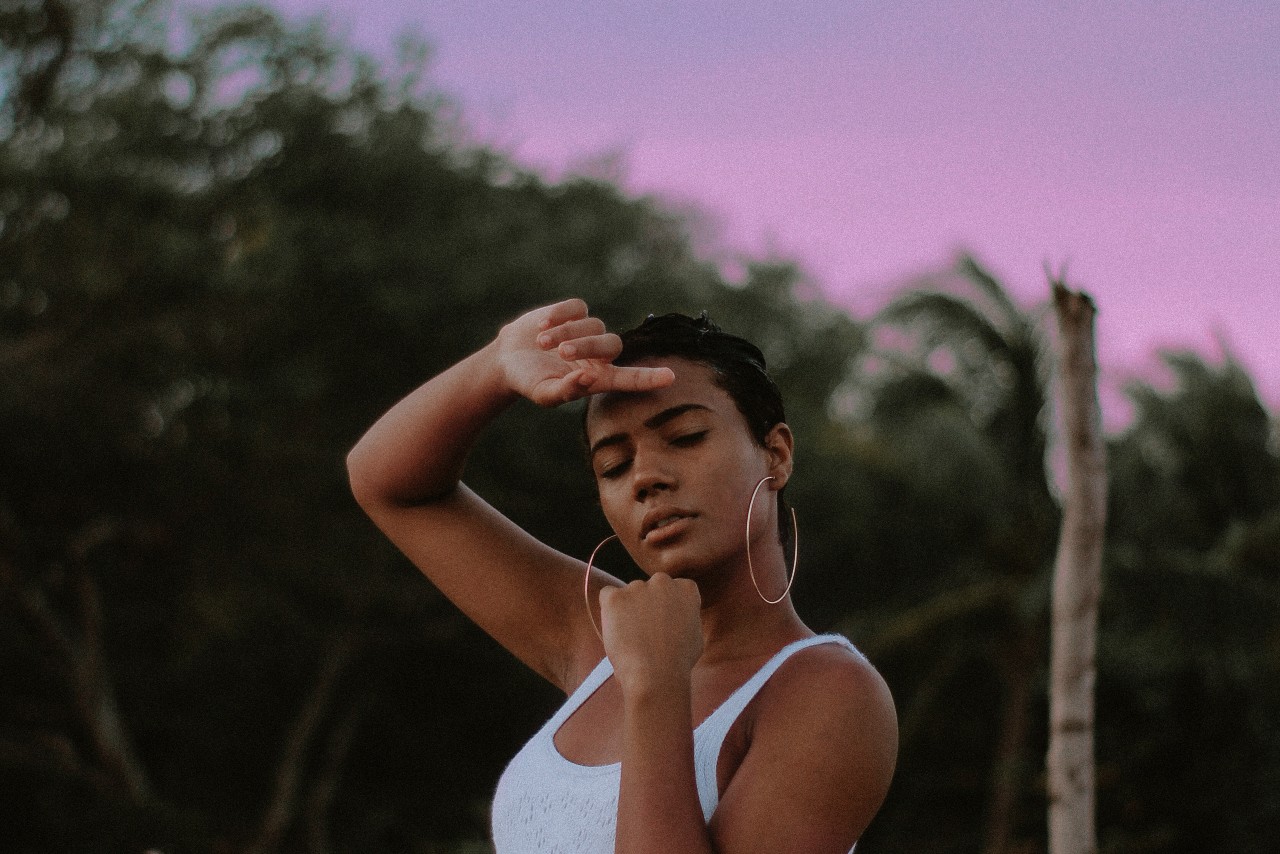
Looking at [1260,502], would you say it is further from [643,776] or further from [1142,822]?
[643,776]

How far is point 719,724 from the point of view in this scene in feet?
6.27

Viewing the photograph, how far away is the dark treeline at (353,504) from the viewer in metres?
11.1

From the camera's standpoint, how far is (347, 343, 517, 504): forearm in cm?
222

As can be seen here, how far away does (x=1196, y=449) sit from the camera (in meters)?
11.0

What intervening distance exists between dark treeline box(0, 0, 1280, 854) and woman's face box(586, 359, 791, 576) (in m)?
7.71

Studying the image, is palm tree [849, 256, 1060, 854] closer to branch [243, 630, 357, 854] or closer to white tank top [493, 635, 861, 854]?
branch [243, 630, 357, 854]

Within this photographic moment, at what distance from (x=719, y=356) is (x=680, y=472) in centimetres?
22

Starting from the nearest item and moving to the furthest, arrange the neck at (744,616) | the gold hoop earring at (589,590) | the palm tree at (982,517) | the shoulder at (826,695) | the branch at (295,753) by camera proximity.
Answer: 1. the shoulder at (826,695)
2. the neck at (744,616)
3. the gold hoop earring at (589,590)
4. the palm tree at (982,517)
5. the branch at (295,753)

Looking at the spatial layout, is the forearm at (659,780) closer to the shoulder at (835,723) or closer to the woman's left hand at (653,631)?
the woman's left hand at (653,631)

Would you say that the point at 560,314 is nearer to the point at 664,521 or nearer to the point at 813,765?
the point at 664,521

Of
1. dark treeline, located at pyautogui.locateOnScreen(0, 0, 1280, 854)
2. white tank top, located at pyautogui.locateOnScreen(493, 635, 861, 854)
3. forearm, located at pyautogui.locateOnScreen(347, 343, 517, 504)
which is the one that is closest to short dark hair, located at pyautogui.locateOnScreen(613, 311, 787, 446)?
forearm, located at pyautogui.locateOnScreen(347, 343, 517, 504)

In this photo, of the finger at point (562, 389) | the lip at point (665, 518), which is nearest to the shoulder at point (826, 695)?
the lip at point (665, 518)

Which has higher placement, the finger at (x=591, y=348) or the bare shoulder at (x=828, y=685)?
the finger at (x=591, y=348)

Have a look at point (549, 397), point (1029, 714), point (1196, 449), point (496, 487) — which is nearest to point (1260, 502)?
point (1196, 449)
